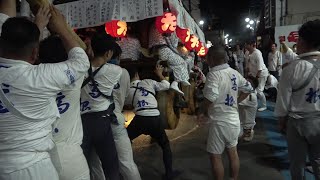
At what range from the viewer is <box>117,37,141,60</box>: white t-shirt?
8.53 m

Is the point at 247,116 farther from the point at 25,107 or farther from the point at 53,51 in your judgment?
the point at 25,107

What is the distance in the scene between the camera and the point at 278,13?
20.4 metres

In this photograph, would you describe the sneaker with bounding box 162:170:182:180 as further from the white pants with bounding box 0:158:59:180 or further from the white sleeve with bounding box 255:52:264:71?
the white sleeve with bounding box 255:52:264:71

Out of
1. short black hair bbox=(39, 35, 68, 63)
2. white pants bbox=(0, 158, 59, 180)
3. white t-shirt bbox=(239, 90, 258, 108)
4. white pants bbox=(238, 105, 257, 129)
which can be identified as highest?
short black hair bbox=(39, 35, 68, 63)

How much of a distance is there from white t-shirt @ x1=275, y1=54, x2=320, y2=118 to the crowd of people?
0.04 feet

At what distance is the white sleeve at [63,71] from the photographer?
7.39ft

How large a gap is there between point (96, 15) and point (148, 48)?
1.84 m

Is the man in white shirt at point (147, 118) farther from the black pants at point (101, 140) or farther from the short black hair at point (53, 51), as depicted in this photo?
the short black hair at point (53, 51)

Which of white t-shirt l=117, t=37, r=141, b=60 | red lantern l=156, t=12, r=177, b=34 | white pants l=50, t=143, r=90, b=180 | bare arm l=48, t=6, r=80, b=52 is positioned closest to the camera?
bare arm l=48, t=6, r=80, b=52

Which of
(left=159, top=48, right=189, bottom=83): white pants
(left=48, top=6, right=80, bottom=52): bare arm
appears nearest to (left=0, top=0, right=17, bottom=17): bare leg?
(left=48, top=6, right=80, bottom=52): bare arm

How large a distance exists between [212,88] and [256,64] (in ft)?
24.2

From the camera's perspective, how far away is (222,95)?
4758mm

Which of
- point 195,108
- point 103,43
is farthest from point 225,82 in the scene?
point 195,108

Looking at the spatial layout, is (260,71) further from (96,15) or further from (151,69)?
(96,15)
